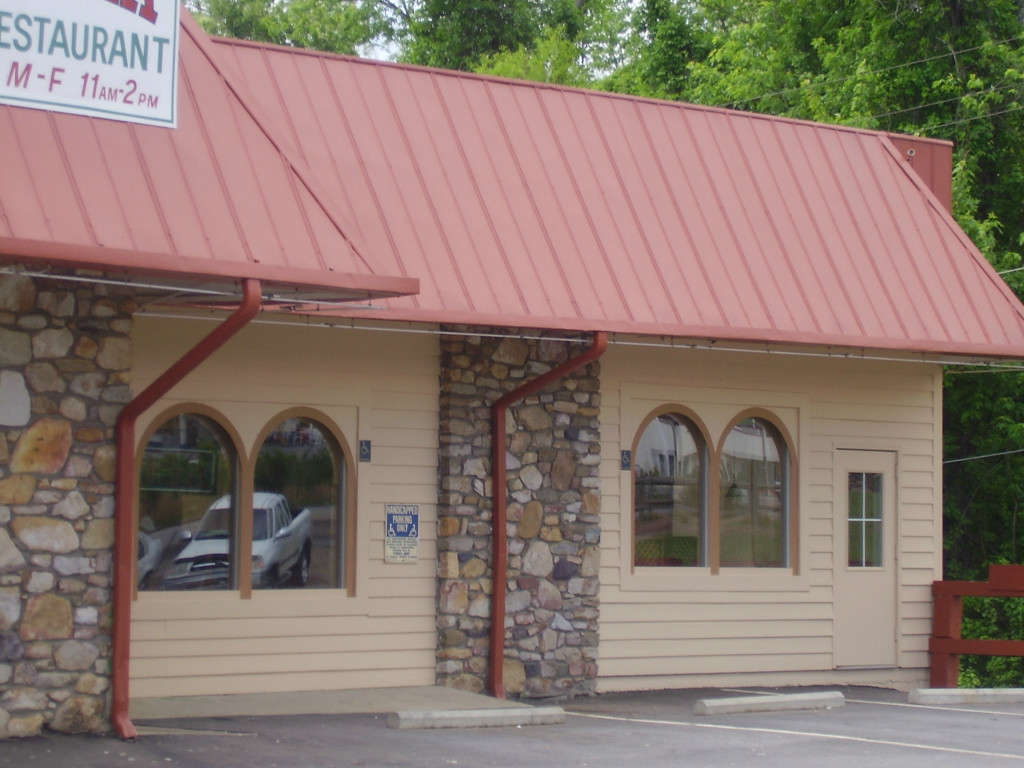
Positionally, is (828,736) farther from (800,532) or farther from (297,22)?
(297,22)

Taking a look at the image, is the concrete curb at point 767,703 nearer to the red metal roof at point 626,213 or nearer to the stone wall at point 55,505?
the red metal roof at point 626,213

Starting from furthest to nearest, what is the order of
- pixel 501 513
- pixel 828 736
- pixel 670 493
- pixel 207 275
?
pixel 670 493, pixel 501 513, pixel 828 736, pixel 207 275

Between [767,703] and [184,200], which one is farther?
[767,703]

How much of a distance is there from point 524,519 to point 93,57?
5.21m

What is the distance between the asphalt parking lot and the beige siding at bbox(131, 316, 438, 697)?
87 centimetres

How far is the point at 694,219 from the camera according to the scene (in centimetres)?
1311

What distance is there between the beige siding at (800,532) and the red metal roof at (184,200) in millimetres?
4140

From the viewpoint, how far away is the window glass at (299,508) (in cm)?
1139

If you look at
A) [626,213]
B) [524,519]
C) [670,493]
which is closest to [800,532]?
[670,493]

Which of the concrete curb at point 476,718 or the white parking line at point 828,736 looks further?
the concrete curb at point 476,718

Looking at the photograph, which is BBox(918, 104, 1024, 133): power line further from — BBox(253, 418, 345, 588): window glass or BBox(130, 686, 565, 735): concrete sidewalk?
BBox(130, 686, 565, 735): concrete sidewalk

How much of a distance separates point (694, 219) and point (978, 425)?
33.0ft

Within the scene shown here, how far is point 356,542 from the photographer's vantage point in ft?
38.3

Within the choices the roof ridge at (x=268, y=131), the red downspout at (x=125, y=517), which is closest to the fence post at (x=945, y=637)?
the roof ridge at (x=268, y=131)
